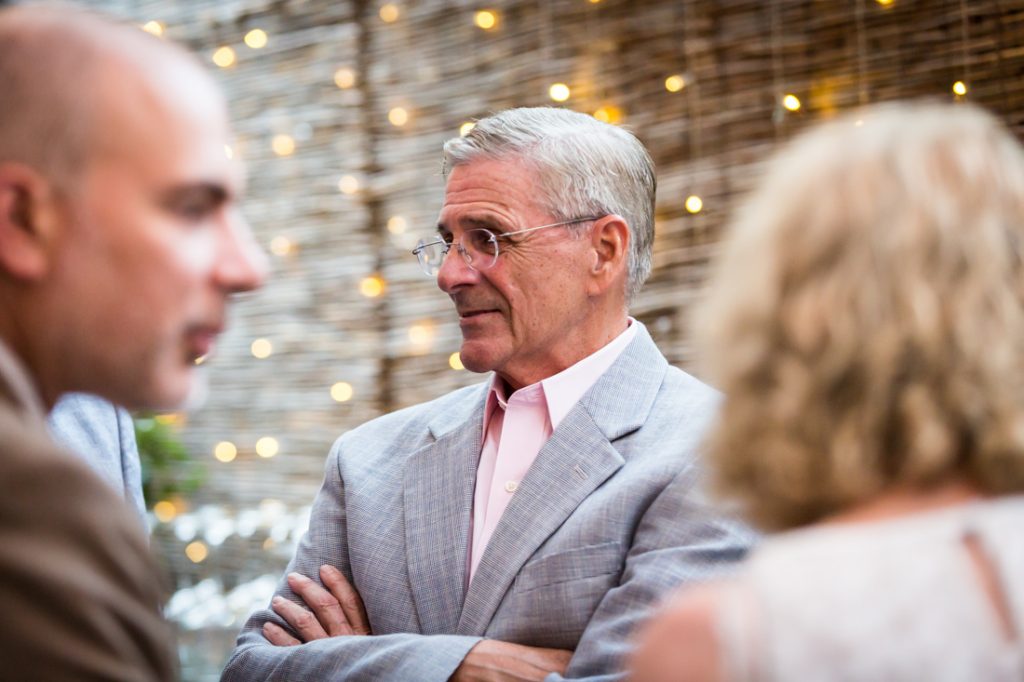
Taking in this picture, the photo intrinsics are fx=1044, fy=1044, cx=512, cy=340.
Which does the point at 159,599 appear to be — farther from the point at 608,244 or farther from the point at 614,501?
the point at 608,244

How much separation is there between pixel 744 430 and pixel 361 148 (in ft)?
10.4

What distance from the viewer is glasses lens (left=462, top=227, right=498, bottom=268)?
212cm

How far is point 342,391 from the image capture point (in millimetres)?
3955

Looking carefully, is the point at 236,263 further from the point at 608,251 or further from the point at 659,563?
the point at 608,251

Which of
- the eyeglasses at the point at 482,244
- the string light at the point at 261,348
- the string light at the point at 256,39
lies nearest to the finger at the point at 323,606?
the eyeglasses at the point at 482,244

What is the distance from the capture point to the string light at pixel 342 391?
3.94m

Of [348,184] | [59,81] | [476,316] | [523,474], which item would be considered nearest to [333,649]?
[523,474]

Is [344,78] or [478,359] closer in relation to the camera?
[478,359]

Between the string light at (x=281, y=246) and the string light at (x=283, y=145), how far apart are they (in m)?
0.33

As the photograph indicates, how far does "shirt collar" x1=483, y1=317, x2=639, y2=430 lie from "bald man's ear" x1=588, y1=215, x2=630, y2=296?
112mm

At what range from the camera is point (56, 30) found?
94 cm

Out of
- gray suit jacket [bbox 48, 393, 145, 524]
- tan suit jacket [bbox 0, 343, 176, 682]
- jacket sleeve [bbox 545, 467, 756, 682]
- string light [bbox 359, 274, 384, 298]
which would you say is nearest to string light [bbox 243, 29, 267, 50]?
string light [bbox 359, 274, 384, 298]

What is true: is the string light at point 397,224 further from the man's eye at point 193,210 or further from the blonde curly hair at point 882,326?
the blonde curly hair at point 882,326

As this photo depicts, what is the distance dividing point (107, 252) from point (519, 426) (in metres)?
1.23
